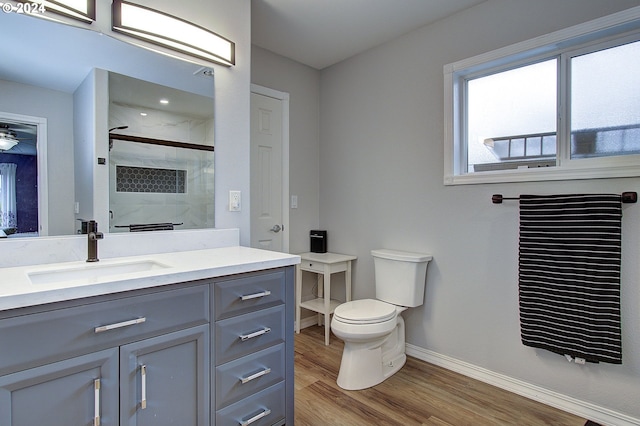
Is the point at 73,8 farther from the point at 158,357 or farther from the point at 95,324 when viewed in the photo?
the point at 158,357

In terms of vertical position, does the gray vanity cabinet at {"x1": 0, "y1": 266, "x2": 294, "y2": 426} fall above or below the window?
below

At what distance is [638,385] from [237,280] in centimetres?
204

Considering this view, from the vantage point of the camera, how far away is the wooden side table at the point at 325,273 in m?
2.81

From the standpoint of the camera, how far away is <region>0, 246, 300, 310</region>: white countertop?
0.94 metres

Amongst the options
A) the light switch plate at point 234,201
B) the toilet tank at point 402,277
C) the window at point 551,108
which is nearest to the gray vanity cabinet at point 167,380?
the light switch plate at point 234,201

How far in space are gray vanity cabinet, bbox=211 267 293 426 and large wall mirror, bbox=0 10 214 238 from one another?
67 cm

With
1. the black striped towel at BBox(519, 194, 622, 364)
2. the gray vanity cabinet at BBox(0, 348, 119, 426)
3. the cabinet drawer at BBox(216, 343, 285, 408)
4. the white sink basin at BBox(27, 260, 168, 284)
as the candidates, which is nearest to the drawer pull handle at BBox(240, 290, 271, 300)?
the cabinet drawer at BBox(216, 343, 285, 408)

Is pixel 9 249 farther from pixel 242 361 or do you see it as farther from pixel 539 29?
pixel 539 29

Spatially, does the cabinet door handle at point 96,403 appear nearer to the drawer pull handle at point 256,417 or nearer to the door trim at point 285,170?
the drawer pull handle at point 256,417

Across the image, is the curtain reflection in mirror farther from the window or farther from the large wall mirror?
the window

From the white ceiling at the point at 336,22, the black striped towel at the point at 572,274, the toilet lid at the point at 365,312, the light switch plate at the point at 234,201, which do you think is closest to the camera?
the black striped towel at the point at 572,274

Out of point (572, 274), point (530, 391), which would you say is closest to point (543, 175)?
point (572, 274)

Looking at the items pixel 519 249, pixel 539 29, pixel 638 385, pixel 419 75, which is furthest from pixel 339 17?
pixel 638 385

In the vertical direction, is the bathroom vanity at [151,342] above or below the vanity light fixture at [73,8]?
below
